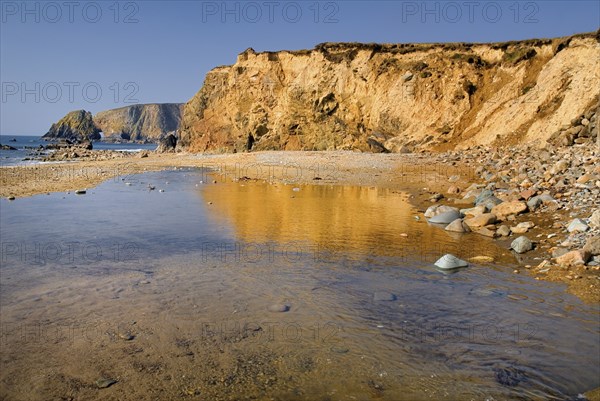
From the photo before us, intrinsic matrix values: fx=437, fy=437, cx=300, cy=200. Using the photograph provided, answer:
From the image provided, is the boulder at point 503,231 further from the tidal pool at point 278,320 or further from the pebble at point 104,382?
the pebble at point 104,382

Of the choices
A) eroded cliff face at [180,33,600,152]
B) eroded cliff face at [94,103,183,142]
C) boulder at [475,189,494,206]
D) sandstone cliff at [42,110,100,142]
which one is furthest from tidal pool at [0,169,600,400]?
eroded cliff face at [94,103,183,142]

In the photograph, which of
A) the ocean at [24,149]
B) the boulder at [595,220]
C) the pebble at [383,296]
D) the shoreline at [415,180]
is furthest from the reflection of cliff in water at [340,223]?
the ocean at [24,149]

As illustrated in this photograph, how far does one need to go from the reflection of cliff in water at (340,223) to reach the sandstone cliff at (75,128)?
5720 inches

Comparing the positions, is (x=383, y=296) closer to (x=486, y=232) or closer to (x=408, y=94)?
(x=486, y=232)

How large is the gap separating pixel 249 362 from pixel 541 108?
23.7m

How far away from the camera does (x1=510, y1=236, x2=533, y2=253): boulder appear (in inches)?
294

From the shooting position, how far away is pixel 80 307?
5.04 metres

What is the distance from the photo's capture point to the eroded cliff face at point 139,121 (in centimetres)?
16900

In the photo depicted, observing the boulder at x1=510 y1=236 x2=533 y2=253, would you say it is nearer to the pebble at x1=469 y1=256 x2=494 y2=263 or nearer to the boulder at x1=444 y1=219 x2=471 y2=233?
the pebble at x1=469 y1=256 x2=494 y2=263

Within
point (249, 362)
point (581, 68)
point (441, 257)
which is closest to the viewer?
point (249, 362)

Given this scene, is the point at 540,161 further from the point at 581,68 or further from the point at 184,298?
the point at 184,298

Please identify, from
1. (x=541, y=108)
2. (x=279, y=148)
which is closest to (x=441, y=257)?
(x=541, y=108)

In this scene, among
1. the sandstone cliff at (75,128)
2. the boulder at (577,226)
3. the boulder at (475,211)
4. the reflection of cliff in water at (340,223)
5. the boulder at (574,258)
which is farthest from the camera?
the sandstone cliff at (75,128)

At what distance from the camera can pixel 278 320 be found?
480 cm
